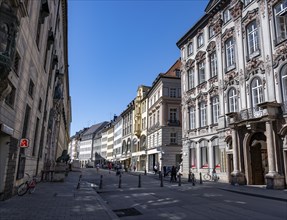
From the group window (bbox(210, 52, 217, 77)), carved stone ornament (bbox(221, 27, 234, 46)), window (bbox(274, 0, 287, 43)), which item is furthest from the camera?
window (bbox(210, 52, 217, 77))

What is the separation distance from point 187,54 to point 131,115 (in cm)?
4059

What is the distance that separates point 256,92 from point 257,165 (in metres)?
6.05

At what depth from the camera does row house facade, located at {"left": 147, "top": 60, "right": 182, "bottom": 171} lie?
147 feet

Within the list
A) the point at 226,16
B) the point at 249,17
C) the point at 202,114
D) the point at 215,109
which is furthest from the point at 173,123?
the point at 249,17

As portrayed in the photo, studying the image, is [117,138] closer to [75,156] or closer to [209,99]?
[209,99]

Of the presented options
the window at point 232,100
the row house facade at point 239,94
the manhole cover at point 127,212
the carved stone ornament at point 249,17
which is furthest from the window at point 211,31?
the manhole cover at point 127,212

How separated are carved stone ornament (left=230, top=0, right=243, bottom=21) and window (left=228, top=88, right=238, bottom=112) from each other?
6.76 metres

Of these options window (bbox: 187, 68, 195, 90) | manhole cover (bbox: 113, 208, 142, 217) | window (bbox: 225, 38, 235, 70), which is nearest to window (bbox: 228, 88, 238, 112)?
window (bbox: 225, 38, 235, 70)

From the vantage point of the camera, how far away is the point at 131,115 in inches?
2867

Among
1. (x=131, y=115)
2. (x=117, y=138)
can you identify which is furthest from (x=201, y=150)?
(x=117, y=138)

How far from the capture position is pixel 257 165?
22156 mm

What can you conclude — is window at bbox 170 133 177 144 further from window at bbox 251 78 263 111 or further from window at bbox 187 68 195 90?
window at bbox 251 78 263 111

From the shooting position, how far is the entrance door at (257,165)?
865 inches

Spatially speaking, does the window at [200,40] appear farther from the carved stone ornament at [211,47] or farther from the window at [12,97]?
the window at [12,97]
